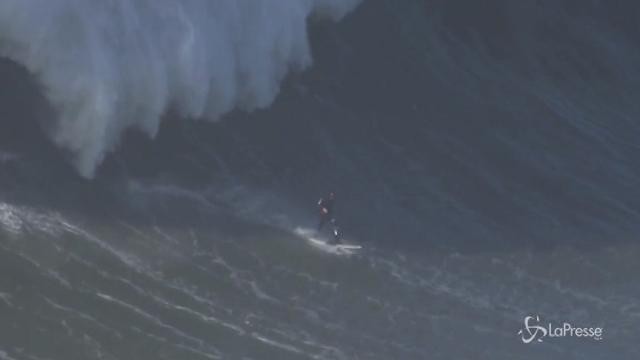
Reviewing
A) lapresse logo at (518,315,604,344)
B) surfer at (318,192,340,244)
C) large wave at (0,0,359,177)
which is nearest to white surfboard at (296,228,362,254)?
surfer at (318,192,340,244)

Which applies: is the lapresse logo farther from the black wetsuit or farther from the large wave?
the large wave

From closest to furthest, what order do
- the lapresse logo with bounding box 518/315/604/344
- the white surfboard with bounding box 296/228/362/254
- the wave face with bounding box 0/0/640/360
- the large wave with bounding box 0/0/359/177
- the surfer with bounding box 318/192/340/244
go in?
the wave face with bounding box 0/0/640/360 → the lapresse logo with bounding box 518/315/604/344 → the white surfboard with bounding box 296/228/362/254 → the surfer with bounding box 318/192/340/244 → the large wave with bounding box 0/0/359/177

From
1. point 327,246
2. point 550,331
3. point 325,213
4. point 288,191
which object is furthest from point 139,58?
point 550,331

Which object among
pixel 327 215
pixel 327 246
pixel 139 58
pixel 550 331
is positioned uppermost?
pixel 139 58

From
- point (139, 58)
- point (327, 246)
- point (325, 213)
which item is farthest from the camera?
point (139, 58)

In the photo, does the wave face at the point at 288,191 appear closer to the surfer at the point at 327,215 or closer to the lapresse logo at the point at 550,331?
the lapresse logo at the point at 550,331

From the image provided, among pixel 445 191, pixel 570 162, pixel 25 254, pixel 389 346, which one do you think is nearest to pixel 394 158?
pixel 445 191

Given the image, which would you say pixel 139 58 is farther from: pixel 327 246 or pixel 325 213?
pixel 327 246
